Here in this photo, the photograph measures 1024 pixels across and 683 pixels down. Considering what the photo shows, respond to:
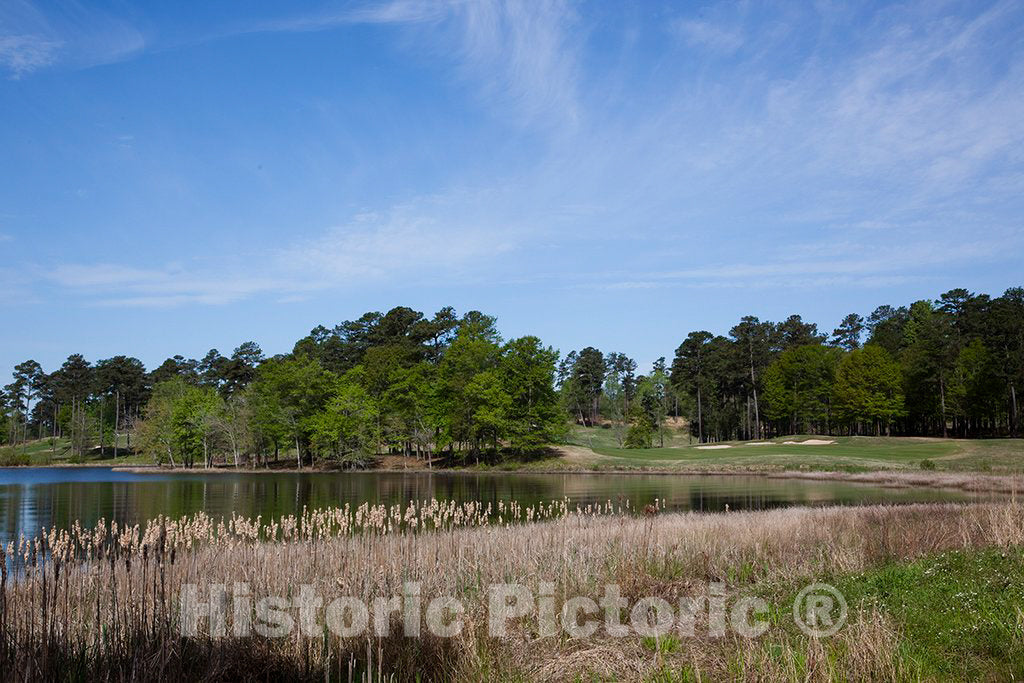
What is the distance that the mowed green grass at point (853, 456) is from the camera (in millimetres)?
53406

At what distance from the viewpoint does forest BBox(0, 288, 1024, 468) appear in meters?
82.6

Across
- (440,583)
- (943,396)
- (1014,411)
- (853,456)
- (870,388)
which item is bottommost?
(853,456)

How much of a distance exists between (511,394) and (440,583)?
74111 mm

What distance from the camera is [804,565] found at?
42.6 feet

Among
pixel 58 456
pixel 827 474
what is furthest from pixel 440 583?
pixel 58 456

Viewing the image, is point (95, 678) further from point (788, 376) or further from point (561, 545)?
point (788, 376)

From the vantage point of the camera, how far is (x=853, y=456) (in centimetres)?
6122

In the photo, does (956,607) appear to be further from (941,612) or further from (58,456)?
(58,456)

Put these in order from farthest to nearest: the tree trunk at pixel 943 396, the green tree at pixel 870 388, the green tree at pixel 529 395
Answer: the green tree at pixel 870 388 < the tree trunk at pixel 943 396 < the green tree at pixel 529 395

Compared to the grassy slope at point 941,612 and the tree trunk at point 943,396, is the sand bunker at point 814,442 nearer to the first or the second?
the tree trunk at point 943,396

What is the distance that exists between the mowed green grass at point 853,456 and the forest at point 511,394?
535 inches

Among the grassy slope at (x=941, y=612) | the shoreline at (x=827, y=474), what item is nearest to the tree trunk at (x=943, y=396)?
the shoreline at (x=827, y=474)

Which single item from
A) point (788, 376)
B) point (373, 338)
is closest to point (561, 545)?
point (788, 376)

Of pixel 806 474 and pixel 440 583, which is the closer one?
pixel 440 583
